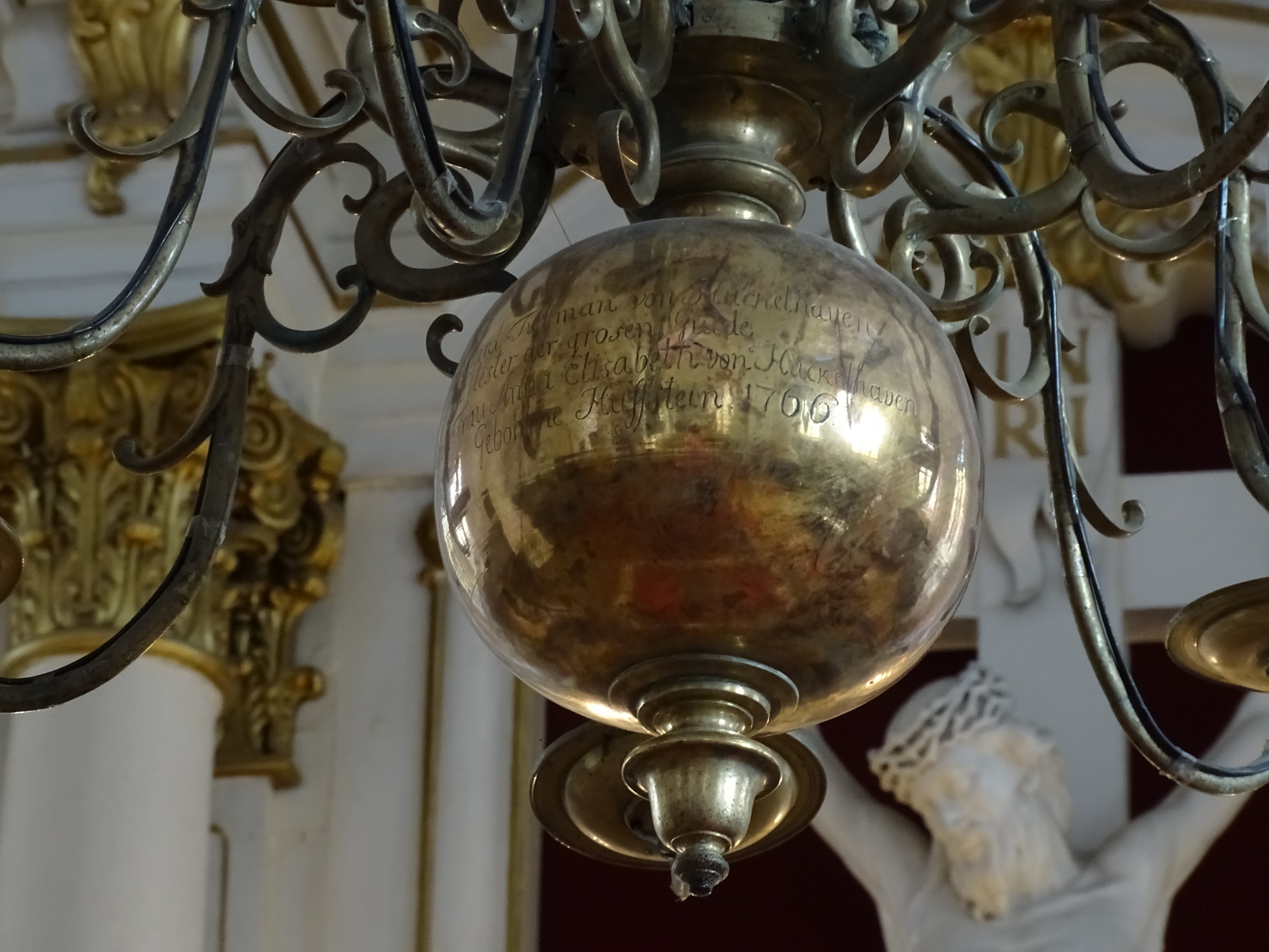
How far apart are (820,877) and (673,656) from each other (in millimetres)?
2395

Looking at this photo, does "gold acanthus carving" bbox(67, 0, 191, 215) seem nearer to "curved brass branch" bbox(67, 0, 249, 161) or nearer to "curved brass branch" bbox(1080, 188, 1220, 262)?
"curved brass branch" bbox(67, 0, 249, 161)

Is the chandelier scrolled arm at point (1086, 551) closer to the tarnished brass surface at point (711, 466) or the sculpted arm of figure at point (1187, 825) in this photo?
the tarnished brass surface at point (711, 466)

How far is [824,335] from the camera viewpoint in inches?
65.6

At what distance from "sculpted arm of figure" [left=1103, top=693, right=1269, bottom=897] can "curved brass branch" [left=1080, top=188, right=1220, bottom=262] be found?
173cm

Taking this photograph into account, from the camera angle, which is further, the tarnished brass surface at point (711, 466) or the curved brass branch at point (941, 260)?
the curved brass branch at point (941, 260)

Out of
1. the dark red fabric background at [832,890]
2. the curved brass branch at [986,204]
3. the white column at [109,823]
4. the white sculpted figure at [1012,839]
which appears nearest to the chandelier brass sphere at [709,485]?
the curved brass branch at [986,204]

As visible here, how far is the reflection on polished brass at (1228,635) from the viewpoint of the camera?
197 centimetres

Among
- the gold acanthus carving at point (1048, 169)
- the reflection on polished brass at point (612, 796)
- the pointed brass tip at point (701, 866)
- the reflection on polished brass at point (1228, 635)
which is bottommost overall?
the pointed brass tip at point (701, 866)

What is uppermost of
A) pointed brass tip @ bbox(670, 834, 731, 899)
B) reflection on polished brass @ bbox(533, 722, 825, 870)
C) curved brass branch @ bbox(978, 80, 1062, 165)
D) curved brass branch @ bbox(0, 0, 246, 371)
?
curved brass branch @ bbox(978, 80, 1062, 165)

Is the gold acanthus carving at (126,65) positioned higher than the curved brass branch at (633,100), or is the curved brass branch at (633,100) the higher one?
the gold acanthus carving at (126,65)

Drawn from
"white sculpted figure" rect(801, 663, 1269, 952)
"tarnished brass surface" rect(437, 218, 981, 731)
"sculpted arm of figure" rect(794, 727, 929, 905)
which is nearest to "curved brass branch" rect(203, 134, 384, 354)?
"tarnished brass surface" rect(437, 218, 981, 731)

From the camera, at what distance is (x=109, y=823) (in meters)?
3.70

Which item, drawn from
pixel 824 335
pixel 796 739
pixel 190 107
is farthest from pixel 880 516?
pixel 190 107

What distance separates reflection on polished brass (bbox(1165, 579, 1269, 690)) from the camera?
77.6 inches
